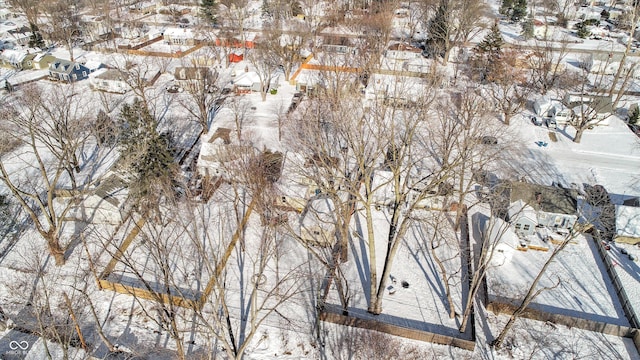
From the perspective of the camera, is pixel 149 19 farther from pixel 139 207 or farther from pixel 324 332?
pixel 324 332

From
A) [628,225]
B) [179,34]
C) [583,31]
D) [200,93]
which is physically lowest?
[628,225]

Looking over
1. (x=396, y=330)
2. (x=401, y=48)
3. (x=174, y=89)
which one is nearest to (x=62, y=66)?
(x=174, y=89)

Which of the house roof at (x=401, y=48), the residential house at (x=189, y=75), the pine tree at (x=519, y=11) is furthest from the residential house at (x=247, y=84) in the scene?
the pine tree at (x=519, y=11)

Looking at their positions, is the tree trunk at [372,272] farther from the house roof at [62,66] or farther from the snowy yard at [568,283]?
the house roof at [62,66]

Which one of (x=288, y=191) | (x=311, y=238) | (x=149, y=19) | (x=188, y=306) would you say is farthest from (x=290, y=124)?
(x=149, y=19)

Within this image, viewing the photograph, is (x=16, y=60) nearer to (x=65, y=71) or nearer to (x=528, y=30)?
(x=65, y=71)

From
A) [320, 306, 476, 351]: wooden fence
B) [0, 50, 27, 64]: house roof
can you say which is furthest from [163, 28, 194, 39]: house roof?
[320, 306, 476, 351]: wooden fence
